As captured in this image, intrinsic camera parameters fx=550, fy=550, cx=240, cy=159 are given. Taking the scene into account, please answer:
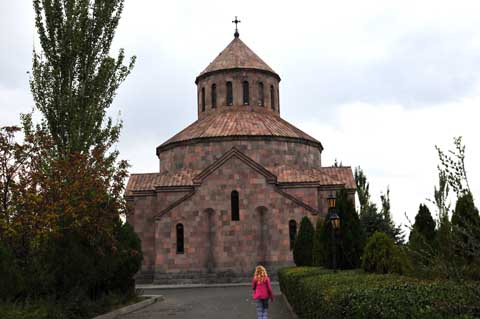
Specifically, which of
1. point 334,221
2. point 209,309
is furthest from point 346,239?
point 209,309

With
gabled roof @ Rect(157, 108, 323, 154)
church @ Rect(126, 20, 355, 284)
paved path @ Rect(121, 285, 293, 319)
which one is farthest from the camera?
gabled roof @ Rect(157, 108, 323, 154)

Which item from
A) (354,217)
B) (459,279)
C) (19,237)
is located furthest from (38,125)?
(459,279)

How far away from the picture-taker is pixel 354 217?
15.1m

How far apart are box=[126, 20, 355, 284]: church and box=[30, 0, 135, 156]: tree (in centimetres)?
680

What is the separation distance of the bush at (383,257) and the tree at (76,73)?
32.1 feet

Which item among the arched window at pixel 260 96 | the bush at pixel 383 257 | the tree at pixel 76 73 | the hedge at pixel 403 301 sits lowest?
the hedge at pixel 403 301

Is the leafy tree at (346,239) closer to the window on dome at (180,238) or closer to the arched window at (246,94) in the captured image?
the window on dome at (180,238)

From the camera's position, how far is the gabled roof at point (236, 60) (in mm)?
35219

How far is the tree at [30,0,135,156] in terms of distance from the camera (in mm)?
18375

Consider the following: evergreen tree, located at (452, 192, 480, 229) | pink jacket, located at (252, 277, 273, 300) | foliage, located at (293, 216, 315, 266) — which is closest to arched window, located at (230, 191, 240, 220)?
foliage, located at (293, 216, 315, 266)

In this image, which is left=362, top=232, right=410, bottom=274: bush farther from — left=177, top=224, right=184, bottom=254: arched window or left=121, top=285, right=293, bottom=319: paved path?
left=177, top=224, right=184, bottom=254: arched window

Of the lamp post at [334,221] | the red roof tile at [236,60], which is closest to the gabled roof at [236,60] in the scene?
the red roof tile at [236,60]

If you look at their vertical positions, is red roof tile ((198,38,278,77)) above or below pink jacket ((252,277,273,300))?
above

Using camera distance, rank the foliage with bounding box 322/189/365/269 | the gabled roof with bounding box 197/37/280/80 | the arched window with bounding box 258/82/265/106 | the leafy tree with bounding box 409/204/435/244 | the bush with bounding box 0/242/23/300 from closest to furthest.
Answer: the bush with bounding box 0/242/23/300, the foliage with bounding box 322/189/365/269, the leafy tree with bounding box 409/204/435/244, the arched window with bounding box 258/82/265/106, the gabled roof with bounding box 197/37/280/80
